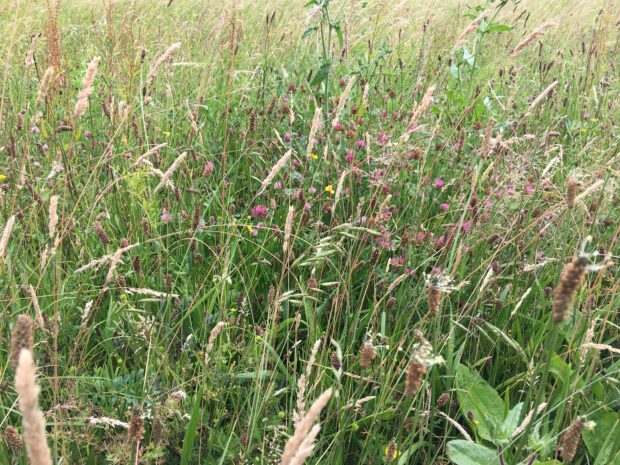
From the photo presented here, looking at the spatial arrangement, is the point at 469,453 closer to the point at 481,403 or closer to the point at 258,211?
the point at 481,403

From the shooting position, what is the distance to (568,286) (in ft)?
1.92

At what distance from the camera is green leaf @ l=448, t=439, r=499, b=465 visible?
4.04 ft

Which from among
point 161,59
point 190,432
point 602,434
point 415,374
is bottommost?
point 602,434

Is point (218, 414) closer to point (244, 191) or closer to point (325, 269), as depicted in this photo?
point (325, 269)

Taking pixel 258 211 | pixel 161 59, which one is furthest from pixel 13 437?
pixel 258 211

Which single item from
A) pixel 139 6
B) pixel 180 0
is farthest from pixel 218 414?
pixel 180 0

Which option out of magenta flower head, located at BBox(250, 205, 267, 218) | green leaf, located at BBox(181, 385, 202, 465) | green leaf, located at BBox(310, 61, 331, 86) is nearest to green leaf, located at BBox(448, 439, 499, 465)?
green leaf, located at BBox(181, 385, 202, 465)

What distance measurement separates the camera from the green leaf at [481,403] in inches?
52.8

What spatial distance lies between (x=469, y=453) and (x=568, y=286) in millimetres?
787

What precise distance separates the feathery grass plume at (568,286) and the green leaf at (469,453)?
712mm

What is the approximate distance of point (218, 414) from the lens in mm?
1283

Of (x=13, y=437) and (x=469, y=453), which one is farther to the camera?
(x=469, y=453)

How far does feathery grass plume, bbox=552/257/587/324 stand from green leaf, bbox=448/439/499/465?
0.71 m

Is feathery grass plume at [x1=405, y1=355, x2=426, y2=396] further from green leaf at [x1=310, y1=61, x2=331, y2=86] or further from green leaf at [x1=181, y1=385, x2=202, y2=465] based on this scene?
green leaf at [x1=310, y1=61, x2=331, y2=86]
